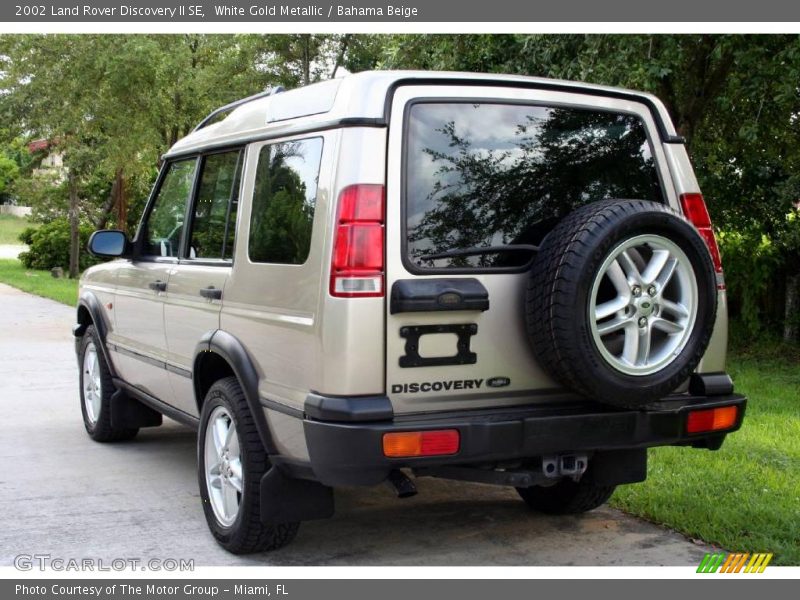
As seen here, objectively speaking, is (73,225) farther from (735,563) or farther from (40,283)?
(735,563)

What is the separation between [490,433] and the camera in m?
4.05

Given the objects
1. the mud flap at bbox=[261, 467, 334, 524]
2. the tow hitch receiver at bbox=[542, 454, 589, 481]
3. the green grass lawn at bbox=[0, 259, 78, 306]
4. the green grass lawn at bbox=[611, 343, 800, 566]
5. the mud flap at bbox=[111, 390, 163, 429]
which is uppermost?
the tow hitch receiver at bbox=[542, 454, 589, 481]

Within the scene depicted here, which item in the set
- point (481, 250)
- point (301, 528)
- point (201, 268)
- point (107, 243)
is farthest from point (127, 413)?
point (481, 250)

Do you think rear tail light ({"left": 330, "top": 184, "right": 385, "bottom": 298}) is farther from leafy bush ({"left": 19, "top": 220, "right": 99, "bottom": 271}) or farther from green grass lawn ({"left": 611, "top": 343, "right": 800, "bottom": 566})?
leafy bush ({"left": 19, "top": 220, "right": 99, "bottom": 271})

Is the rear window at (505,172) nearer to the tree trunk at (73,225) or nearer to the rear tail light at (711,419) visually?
the rear tail light at (711,419)

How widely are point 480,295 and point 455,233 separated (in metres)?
0.28

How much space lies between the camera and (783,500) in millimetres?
5426

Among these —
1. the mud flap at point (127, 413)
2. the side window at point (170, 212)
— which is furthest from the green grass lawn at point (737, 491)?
the mud flap at point (127, 413)

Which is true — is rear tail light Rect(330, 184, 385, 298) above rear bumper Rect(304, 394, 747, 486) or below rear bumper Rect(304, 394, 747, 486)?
above

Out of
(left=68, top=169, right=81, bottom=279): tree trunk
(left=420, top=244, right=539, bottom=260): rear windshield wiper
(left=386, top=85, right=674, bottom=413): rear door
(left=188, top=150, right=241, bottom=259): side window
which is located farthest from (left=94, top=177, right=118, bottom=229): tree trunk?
(left=420, top=244, right=539, bottom=260): rear windshield wiper

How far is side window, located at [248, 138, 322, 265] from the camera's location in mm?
4305

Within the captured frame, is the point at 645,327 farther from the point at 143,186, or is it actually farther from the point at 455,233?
the point at 143,186

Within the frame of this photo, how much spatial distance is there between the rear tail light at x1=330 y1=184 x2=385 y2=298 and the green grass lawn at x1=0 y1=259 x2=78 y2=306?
1542cm

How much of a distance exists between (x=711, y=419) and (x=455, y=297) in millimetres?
1333
